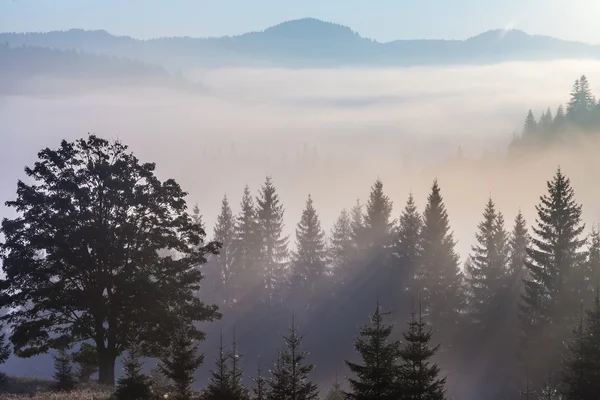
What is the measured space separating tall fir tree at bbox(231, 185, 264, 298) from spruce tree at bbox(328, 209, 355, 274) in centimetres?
897

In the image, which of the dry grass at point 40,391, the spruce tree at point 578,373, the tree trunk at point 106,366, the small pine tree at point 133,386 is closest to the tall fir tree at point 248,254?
the dry grass at point 40,391

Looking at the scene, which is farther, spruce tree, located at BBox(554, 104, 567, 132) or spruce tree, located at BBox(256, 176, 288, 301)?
spruce tree, located at BBox(554, 104, 567, 132)

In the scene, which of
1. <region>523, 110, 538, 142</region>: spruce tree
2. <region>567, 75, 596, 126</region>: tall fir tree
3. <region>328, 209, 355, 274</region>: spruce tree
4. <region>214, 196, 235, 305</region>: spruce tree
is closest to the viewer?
<region>328, 209, 355, 274</region>: spruce tree

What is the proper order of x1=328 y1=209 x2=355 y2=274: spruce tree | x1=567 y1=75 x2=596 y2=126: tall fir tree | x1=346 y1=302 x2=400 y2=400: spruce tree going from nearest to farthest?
x1=346 y1=302 x2=400 y2=400: spruce tree, x1=328 y1=209 x2=355 y2=274: spruce tree, x1=567 y1=75 x2=596 y2=126: tall fir tree

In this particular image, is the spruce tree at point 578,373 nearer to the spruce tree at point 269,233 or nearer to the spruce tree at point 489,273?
the spruce tree at point 489,273

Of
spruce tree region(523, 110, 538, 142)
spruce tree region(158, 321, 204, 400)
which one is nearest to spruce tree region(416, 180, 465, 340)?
spruce tree region(158, 321, 204, 400)

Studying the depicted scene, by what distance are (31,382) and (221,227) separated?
4726 centimetres

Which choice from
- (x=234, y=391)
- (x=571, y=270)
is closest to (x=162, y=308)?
(x=234, y=391)

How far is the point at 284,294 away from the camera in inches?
2813

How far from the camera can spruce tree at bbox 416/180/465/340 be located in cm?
5497

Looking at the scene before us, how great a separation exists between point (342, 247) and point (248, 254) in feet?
37.0

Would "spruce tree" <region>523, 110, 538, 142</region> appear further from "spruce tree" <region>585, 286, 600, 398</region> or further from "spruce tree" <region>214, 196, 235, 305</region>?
"spruce tree" <region>585, 286, 600, 398</region>

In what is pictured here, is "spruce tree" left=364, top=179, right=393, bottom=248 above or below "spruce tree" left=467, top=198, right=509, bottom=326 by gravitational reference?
above

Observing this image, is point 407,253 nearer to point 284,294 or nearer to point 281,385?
point 284,294
